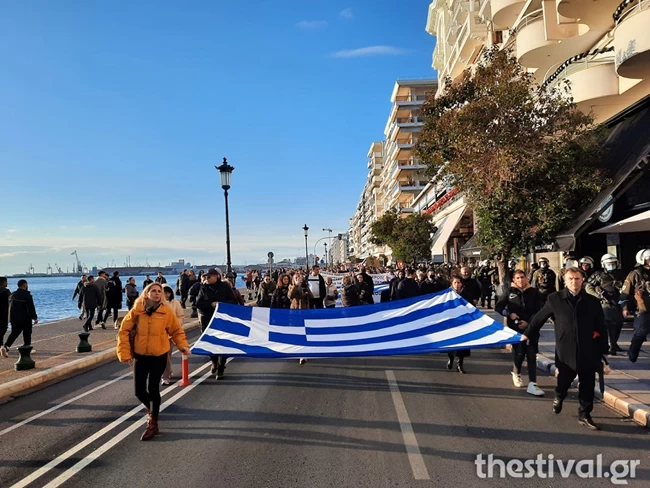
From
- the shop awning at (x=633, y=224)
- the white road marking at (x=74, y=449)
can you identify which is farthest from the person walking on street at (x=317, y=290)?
the shop awning at (x=633, y=224)

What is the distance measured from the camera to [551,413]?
6270 millimetres

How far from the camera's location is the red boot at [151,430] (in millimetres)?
5516

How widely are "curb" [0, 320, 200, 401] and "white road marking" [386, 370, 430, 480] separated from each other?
6263mm

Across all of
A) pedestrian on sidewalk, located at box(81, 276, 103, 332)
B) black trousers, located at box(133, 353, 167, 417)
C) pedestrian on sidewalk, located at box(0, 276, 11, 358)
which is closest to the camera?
black trousers, located at box(133, 353, 167, 417)

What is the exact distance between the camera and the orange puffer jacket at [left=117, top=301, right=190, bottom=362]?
559 centimetres

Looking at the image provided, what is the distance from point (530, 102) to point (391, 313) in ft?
27.8

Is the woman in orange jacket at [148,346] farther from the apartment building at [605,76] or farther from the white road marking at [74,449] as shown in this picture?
the apartment building at [605,76]

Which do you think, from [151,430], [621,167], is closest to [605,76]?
[621,167]

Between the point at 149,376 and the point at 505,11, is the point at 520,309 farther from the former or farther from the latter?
the point at 505,11

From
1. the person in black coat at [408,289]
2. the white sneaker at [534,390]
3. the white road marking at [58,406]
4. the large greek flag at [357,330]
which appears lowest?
the white sneaker at [534,390]

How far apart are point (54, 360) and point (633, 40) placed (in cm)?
1801

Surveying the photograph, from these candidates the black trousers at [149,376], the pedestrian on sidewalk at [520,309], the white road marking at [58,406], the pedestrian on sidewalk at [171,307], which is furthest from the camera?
the pedestrian on sidewalk at [171,307]

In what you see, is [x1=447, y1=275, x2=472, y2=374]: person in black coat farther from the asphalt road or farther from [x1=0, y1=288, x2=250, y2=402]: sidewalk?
[x1=0, y1=288, x2=250, y2=402]: sidewalk

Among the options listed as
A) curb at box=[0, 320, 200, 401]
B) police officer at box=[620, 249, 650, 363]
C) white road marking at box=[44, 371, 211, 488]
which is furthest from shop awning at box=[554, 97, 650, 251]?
curb at box=[0, 320, 200, 401]
